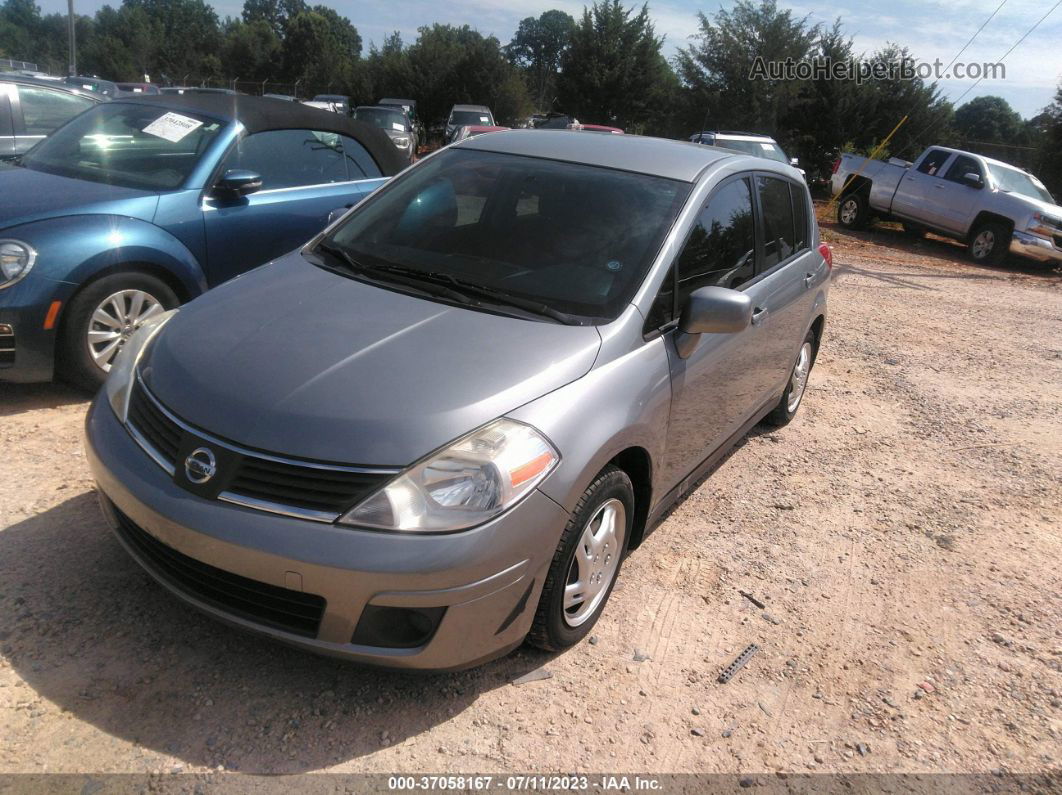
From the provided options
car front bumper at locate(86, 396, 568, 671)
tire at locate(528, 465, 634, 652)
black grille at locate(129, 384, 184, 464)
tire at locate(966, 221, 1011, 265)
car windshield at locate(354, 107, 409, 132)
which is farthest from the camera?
car windshield at locate(354, 107, 409, 132)

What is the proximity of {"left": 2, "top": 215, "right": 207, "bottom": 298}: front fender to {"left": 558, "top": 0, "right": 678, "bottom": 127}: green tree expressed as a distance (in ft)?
130

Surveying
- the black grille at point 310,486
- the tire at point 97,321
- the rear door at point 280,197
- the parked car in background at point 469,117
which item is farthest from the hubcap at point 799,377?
the parked car in background at point 469,117

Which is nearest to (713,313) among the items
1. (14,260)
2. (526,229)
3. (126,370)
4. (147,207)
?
(526,229)

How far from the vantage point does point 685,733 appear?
2.75 meters

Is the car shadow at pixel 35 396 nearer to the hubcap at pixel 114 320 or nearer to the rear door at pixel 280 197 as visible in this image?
the hubcap at pixel 114 320

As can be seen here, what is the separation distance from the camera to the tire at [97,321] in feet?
14.6

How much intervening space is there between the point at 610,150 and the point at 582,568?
2057mm

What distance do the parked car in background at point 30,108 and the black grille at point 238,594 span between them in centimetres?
599

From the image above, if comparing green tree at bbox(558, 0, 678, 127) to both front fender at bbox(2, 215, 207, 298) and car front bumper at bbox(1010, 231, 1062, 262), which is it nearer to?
car front bumper at bbox(1010, 231, 1062, 262)

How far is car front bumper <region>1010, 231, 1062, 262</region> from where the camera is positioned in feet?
47.9

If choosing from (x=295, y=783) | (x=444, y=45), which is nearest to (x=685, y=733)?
(x=295, y=783)

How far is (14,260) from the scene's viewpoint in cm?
425

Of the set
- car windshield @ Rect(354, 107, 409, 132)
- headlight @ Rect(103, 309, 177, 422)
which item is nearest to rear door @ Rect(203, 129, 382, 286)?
headlight @ Rect(103, 309, 177, 422)

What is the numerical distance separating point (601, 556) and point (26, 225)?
3.45m
